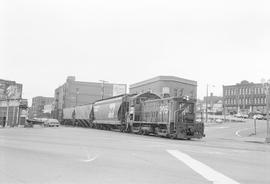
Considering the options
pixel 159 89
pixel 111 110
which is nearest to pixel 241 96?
pixel 159 89

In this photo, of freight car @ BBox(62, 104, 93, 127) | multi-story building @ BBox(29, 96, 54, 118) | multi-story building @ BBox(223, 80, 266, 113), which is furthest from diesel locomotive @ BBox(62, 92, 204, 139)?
multi-story building @ BBox(223, 80, 266, 113)

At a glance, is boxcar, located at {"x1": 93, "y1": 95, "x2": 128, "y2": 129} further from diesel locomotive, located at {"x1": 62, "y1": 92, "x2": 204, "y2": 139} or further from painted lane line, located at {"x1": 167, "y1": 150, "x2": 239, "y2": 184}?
painted lane line, located at {"x1": 167, "y1": 150, "x2": 239, "y2": 184}

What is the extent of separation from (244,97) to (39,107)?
79644 millimetres

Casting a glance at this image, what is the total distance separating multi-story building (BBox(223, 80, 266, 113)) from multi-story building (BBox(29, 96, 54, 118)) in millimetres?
67991

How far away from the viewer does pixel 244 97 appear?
131 m

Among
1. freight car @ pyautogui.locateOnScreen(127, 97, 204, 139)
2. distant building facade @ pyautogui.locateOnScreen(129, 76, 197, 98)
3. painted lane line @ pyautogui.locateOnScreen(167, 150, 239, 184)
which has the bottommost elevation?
painted lane line @ pyautogui.locateOnScreen(167, 150, 239, 184)

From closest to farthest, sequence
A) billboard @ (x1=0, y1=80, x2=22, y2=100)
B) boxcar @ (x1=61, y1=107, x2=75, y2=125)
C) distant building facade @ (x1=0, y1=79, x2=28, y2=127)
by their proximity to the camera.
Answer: boxcar @ (x1=61, y1=107, x2=75, y2=125)
distant building facade @ (x1=0, y1=79, x2=28, y2=127)
billboard @ (x1=0, y1=80, x2=22, y2=100)

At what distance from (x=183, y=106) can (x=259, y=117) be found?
62878 mm

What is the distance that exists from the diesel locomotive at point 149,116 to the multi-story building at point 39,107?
288 feet

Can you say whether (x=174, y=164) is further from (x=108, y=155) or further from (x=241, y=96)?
(x=241, y=96)

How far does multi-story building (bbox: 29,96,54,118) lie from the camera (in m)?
130

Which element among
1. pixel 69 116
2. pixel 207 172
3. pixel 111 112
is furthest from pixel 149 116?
pixel 69 116

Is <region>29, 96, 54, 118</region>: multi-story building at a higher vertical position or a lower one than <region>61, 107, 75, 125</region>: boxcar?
higher

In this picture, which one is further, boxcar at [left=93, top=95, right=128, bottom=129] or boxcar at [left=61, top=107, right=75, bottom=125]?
boxcar at [left=61, top=107, right=75, bottom=125]
